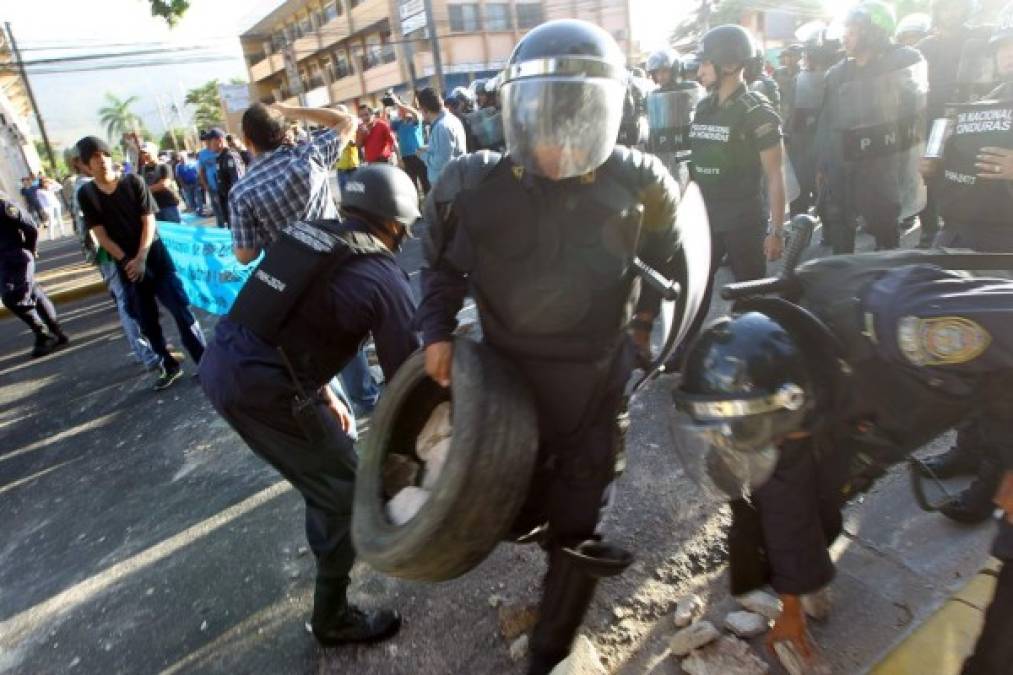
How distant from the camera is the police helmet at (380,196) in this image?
6.95 feet

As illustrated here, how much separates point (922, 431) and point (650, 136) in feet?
15.6

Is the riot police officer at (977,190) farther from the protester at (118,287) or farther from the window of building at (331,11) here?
the window of building at (331,11)

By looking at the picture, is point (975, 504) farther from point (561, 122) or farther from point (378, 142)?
point (378, 142)

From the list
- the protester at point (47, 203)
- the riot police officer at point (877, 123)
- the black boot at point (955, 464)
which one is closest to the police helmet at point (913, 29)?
the riot police officer at point (877, 123)

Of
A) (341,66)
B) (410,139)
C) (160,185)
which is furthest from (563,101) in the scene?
(341,66)

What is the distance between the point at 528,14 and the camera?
121ft

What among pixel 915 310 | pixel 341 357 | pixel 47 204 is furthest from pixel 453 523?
pixel 47 204

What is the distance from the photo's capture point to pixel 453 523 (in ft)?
4.90

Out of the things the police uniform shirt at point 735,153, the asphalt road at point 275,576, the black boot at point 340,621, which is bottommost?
the asphalt road at point 275,576

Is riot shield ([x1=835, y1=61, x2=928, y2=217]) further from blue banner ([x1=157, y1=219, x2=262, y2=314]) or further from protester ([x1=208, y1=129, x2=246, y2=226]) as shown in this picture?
protester ([x1=208, y1=129, x2=246, y2=226])

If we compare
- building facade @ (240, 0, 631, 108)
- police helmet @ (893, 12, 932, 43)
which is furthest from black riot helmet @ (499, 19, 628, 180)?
building facade @ (240, 0, 631, 108)

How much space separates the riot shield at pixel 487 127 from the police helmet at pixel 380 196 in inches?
228

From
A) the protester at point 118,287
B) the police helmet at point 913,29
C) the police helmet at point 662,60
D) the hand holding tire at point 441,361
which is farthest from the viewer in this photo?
the police helmet at point 913,29

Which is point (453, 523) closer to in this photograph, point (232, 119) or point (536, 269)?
point (536, 269)
